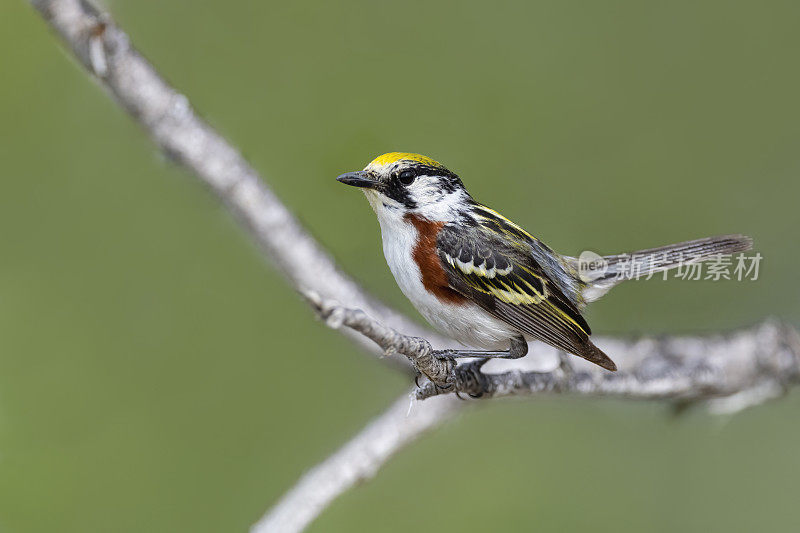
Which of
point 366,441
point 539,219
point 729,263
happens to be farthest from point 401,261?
point 729,263

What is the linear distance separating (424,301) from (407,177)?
1.02ft

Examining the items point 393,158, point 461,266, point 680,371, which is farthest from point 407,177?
point 680,371

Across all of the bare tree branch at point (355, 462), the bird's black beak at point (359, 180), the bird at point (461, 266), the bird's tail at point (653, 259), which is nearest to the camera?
the bird's black beak at point (359, 180)

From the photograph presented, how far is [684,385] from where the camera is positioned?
2777mm

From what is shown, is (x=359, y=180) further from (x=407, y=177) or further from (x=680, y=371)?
(x=680, y=371)

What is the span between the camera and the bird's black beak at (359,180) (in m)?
1.79

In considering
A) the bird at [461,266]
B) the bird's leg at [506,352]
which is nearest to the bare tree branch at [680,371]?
the bird's leg at [506,352]

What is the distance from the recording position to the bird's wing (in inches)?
76.1

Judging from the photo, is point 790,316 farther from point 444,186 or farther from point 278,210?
point 278,210

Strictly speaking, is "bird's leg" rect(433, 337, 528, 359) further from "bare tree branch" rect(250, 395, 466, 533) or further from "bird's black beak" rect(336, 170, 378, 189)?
"bird's black beak" rect(336, 170, 378, 189)

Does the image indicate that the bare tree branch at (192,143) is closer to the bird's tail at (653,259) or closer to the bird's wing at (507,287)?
the bird's wing at (507,287)

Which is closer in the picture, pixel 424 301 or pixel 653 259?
pixel 424 301

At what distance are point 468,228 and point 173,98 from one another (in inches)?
33.0

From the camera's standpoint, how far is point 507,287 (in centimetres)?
197
